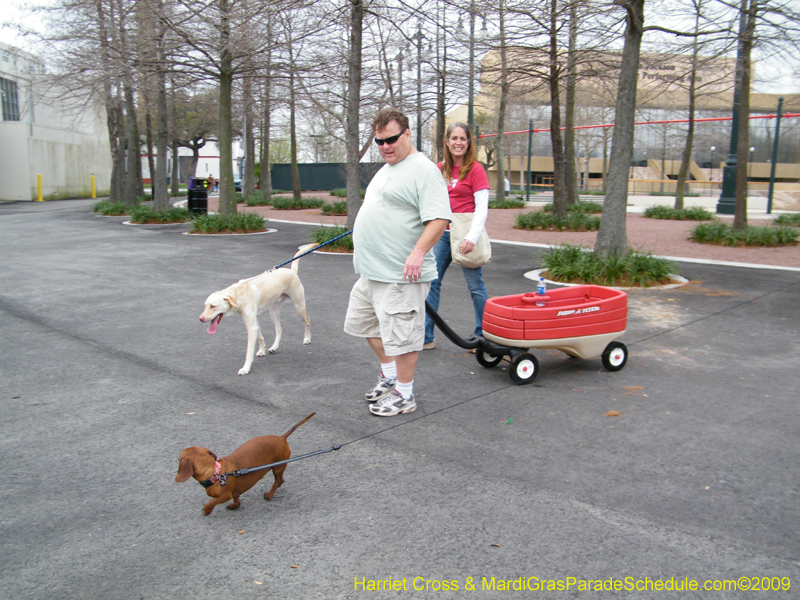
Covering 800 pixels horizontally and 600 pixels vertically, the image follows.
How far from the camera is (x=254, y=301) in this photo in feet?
17.8

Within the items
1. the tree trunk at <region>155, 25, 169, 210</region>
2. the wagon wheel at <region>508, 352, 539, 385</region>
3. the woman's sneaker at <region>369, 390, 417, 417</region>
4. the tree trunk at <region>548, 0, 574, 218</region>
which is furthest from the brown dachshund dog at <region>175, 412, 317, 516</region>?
the tree trunk at <region>155, 25, 169, 210</region>

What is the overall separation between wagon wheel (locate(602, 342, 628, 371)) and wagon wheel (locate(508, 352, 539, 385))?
668 mm

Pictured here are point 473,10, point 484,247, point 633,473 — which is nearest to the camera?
point 633,473

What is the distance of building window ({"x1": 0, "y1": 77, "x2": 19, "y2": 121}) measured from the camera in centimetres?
3872

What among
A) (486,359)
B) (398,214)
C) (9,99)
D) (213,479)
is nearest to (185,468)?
(213,479)

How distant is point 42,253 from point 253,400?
33.4 feet

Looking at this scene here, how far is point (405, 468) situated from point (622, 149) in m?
7.71

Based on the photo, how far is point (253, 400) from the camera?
4.69 metres

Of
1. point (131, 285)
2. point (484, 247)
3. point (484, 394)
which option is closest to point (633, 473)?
point (484, 394)

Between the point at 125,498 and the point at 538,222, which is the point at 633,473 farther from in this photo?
the point at 538,222

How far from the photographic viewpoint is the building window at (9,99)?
127 feet

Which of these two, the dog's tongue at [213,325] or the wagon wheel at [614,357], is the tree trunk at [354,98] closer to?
the dog's tongue at [213,325]

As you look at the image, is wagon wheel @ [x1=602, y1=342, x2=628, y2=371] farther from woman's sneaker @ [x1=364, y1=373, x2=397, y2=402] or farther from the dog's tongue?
the dog's tongue

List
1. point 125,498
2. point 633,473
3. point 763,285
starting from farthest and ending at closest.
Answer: point 763,285 → point 633,473 → point 125,498
